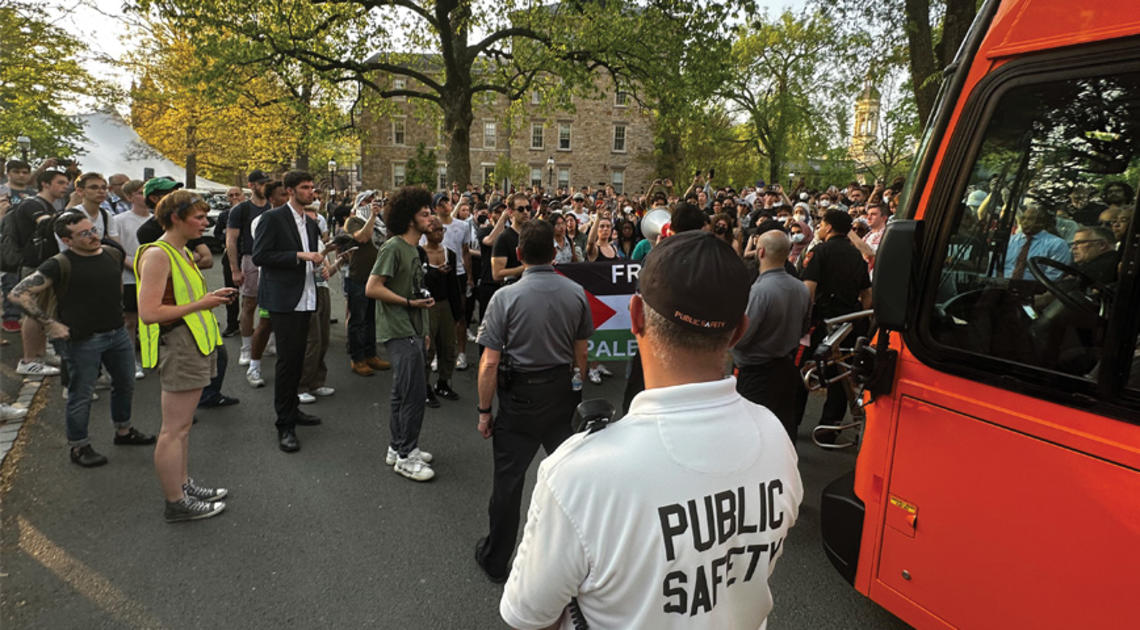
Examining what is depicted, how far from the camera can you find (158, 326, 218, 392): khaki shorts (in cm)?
362

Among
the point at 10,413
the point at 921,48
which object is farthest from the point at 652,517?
the point at 921,48

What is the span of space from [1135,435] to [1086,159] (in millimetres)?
971

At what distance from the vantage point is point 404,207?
4488mm

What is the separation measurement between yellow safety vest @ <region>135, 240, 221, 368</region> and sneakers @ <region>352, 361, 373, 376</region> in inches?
128

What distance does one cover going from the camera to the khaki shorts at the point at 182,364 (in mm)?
3617

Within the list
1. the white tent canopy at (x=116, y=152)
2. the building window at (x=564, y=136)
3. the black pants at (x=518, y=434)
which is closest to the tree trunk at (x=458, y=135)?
the white tent canopy at (x=116, y=152)

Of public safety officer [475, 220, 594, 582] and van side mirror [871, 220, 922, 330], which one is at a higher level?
Result: van side mirror [871, 220, 922, 330]

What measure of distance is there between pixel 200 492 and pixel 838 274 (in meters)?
5.41

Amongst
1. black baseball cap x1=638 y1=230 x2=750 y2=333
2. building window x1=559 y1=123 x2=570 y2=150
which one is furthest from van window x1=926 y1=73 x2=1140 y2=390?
building window x1=559 y1=123 x2=570 y2=150

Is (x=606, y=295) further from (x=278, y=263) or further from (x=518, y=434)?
(x=278, y=263)

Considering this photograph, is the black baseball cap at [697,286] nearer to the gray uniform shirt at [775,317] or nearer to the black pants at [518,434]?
the black pants at [518,434]

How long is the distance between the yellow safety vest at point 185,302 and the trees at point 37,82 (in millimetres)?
17254

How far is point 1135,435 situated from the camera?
186 cm

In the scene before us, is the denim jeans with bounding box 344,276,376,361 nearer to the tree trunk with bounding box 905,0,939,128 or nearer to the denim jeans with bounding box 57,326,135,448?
the denim jeans with bounding box 57,326,135,448
